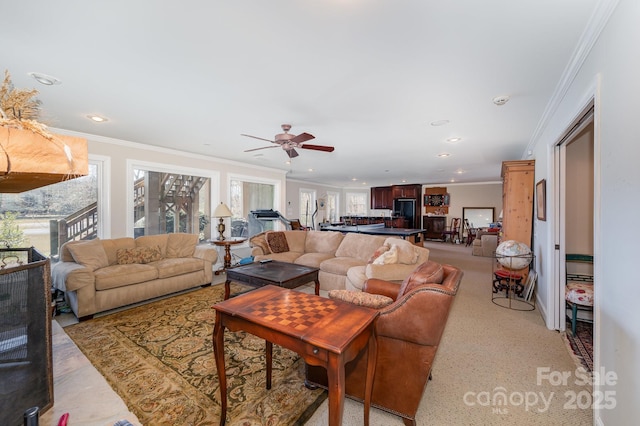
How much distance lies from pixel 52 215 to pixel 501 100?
19.8 feet

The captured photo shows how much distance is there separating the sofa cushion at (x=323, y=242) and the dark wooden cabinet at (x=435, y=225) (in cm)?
684

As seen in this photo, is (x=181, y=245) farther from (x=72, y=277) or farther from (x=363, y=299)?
(x=363, y=299)

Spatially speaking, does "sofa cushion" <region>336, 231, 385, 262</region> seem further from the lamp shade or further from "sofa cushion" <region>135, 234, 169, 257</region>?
"sofa cushion" <region>135, 234, 169, 257</region>

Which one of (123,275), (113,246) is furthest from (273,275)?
(113,246)

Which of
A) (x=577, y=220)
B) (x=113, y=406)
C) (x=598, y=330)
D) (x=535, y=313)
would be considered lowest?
(x=535, y=313)

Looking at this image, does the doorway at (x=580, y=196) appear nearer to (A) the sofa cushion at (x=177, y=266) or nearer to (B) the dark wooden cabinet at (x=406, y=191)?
(A) the sofa cushion at (x=177, y=266)

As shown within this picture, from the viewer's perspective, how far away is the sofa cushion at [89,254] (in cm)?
328

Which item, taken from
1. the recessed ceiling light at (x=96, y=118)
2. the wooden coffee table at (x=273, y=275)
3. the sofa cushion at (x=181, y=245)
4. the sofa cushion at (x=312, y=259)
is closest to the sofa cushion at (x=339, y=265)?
the sofa cushion at (x=312, y=259)

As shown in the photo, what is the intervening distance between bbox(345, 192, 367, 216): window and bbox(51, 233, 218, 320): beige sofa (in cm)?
926

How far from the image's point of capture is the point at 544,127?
10.8 ft

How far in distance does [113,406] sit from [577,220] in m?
4.96

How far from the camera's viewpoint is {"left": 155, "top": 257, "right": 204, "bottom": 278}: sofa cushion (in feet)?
12.3

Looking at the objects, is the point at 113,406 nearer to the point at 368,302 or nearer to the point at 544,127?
the point at 368,302

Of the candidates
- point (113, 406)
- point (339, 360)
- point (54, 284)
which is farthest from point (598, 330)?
point (54, 284)
